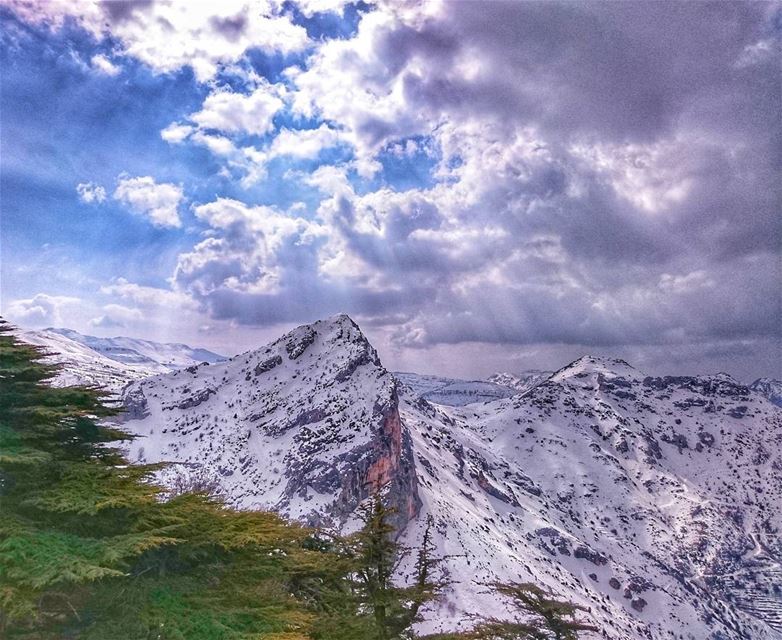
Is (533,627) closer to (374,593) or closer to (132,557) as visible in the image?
(374,593)

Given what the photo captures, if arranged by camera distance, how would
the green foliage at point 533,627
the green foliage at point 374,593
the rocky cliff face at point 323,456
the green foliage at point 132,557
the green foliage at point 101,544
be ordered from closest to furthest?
the green foliage at point 101,544, the green foliage at point 132,557, the green foliage at point 374,593, the green foliage at point 533,627, the rocky cliff face at point 323,456

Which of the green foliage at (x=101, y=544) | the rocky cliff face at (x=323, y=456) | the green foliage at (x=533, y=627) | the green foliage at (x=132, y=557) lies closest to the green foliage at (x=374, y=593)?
the green foliage at (x=132, y=557)

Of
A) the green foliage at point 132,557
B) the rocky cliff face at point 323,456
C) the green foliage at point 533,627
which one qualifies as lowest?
the rocky cliff face at point 323,456

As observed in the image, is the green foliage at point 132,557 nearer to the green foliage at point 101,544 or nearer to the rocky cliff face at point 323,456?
the green foliage at point 101,544

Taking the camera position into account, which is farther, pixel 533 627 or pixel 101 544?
pixel 533 627

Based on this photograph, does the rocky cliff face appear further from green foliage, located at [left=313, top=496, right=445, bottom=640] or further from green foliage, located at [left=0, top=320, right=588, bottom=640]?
green foliage, located at [left=0, top=320, right=588, bottom=640]

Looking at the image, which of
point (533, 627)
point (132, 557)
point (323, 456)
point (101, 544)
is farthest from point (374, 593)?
point (323, 456)

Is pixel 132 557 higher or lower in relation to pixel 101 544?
lower

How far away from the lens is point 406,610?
14.8 metres

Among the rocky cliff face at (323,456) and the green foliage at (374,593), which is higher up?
the green foliage at (374,593)

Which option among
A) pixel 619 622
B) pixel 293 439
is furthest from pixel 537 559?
pixel 293 439

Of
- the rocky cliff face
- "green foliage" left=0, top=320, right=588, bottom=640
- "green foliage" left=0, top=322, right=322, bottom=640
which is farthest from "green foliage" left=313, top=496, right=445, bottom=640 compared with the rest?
the rocky cliff face

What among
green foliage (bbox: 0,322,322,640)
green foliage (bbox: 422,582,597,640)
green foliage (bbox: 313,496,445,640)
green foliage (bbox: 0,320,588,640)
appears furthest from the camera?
green foliage (bbox: 422,582,597,640)

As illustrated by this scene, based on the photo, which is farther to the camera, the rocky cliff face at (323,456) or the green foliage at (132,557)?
the rocky cliff face at (323,456)
